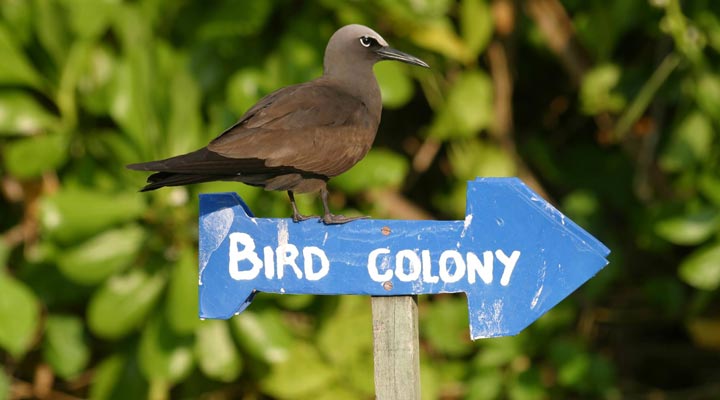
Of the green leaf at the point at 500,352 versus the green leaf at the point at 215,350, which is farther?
the green leaf at the point at 500,352

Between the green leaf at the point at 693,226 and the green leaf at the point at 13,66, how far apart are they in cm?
199

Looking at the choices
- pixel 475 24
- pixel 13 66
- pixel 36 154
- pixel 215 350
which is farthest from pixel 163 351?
pixel 475 24

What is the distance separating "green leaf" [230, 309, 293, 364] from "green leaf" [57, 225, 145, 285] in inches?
14.8

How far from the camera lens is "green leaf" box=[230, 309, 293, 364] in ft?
10.9

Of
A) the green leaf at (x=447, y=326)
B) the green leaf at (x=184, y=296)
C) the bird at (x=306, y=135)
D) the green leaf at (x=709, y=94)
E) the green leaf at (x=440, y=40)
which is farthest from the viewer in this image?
the green leaf at (x=447, y=326)

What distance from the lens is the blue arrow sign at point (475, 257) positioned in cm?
196

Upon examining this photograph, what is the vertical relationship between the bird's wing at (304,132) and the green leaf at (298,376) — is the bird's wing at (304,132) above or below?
above

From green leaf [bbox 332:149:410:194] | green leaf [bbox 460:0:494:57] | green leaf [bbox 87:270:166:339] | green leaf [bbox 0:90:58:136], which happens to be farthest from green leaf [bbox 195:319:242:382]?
green leaf [bbox 460:0:494:57]

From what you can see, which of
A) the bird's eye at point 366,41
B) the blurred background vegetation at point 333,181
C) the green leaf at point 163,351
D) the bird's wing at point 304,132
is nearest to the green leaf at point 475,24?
the blurred background vegetation at point 333,181

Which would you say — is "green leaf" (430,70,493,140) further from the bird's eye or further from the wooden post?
the wooden post

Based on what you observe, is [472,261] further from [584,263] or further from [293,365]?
[293,365]

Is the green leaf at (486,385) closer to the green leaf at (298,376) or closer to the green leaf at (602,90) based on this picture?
the green leaf at (298,376)

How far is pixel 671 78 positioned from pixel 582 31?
336mm

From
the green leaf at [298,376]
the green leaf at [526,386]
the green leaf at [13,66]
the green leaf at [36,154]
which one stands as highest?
the green leaf at [13,66]
